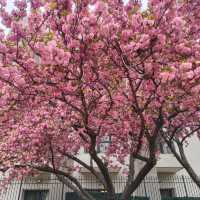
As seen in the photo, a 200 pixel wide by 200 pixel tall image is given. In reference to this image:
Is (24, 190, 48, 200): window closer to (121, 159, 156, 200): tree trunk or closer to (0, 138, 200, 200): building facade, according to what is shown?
(0, 138, 200, 200): building facade

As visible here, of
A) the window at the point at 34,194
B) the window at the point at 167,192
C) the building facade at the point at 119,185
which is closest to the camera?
the building facade at the point at 119,185

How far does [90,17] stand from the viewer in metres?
5.29

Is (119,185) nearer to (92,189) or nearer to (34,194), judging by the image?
(92,189)

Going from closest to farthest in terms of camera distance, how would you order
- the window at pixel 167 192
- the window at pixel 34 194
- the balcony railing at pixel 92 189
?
1. the balcony railing at pixel 92 189
2. the window at pixel 34 194
3. the window at pixel 167 192

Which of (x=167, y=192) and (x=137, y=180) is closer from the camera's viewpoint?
(x=137, y=180)

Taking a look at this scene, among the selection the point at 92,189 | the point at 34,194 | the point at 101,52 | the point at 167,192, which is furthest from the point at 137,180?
the point at 34,194

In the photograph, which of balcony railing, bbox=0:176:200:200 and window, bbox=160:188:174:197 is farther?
window, bbox=160:188:174:197

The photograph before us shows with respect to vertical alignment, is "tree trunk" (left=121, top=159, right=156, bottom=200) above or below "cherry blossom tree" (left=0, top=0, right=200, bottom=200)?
below

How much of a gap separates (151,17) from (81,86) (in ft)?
7.30

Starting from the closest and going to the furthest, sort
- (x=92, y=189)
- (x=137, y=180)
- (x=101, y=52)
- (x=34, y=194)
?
(x=101, y=52)
(x=137, y=180)
(x=92, y=189)
(x=34, y=194)

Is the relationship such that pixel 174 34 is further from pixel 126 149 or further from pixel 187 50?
pixel 126 149

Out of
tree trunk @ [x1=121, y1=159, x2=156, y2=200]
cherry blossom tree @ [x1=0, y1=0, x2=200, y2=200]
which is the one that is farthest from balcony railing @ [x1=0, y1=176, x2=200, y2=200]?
cherry blossom tree @ [x1=0, y1=0, x2=200, y2=200]

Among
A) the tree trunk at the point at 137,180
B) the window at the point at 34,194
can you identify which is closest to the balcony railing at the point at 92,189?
the window at the point at 34,194

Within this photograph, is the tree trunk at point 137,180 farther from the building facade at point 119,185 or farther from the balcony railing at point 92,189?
the building facade at point 119,185
